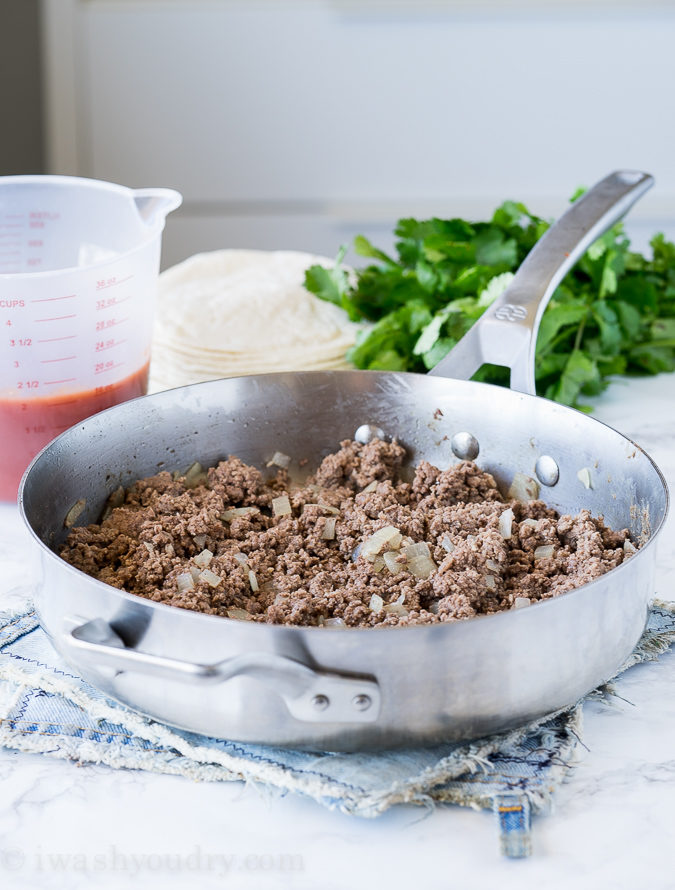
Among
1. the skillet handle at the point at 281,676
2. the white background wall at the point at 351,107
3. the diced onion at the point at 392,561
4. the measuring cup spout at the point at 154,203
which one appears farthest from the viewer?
the white background wall at the point at 351,107

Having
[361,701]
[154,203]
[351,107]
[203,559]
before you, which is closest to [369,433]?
[203,559]

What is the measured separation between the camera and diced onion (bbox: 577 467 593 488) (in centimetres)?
114

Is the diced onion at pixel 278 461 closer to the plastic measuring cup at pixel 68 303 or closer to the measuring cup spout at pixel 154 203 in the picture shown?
the plastic measuring cup at pixel 68 303

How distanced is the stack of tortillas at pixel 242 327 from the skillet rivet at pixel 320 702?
0.93m

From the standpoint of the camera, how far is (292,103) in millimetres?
3295

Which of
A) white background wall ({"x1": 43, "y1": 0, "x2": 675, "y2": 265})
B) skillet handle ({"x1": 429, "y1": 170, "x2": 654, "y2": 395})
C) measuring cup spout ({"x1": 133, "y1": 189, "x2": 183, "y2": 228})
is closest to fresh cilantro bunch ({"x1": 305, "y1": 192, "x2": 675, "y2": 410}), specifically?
skillet handle ({"x1": 429, "y1": 170, "x2": 654, "y2": 395})

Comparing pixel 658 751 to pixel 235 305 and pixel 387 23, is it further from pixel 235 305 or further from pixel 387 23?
pixel 387 23

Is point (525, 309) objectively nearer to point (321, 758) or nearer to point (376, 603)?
point (376, 603)

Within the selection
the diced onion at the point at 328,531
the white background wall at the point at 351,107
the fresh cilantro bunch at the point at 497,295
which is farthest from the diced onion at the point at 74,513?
the white background wall at the point at 351,107

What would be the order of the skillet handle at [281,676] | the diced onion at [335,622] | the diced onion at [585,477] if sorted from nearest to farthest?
the skillet handle at [281,676] → the diced onion at [335,622] → the diced onion at [585,477]

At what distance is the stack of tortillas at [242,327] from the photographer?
1.63 m

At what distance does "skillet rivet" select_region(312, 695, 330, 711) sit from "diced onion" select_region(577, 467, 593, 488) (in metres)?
0.52

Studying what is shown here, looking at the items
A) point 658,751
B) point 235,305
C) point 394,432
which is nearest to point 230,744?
point 658,751

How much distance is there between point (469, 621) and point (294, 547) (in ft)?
1.24
